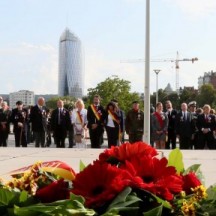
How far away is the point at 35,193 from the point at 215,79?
5961 inches

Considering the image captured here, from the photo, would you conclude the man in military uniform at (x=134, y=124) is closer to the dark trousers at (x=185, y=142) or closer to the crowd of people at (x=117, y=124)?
the crowd of people at (x=117, y=124)

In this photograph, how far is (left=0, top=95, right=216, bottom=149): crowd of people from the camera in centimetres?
1369

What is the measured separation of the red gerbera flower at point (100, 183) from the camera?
4.38 feet

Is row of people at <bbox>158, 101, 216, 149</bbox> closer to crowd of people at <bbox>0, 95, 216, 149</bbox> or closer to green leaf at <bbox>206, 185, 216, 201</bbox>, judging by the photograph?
crowd of people at <bbox>0, 95, 216, 149</bbox>

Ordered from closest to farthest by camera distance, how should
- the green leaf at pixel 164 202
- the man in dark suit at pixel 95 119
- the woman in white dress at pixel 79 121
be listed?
the green leaf at pixel 164 202 < the man in dark suit at pixel 95 119 < the woman in white dress at pixel 79 121

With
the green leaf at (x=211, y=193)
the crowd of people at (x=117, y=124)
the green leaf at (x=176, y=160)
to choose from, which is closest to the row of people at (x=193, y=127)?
the crowd of people at (x=117, y=124)

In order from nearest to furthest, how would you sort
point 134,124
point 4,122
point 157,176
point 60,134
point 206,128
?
point 157,176
point 206,128
point 134,124
point 60,134
point 4,122

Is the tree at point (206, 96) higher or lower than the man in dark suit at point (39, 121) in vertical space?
higher

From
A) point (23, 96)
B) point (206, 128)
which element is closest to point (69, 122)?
point (206, 128)

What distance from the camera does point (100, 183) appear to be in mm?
1382

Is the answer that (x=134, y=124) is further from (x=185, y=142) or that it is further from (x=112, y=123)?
(x=185, y=142)

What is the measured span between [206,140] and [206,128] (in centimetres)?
43

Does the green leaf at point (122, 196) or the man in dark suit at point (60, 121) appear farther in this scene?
the man in dark suit at point (60, 121)

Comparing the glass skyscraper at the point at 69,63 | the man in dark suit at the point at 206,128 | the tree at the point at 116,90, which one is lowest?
the man in dark suit at the point at 206,128
